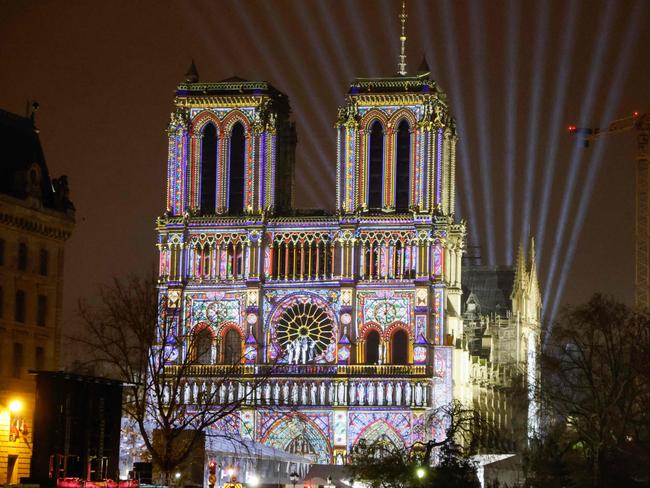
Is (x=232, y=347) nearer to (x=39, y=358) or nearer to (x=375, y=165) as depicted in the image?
(x=375, y=165)

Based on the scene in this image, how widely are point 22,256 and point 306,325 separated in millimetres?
49869

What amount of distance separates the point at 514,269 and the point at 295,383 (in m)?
54.1

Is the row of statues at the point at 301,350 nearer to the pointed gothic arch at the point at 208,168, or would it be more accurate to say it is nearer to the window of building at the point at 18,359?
the pointed gothic arch at the point at 208,168

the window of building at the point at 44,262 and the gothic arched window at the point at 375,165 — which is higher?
the gothic arched window at the point at 375,165

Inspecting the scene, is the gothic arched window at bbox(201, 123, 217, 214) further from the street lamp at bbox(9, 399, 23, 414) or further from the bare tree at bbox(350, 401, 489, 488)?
the street lamp at bbox(9, 399, 23, 414)

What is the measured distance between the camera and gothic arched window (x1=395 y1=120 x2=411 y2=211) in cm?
15012

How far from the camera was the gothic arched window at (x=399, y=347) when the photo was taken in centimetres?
15050

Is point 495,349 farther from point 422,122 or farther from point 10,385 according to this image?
point 10,385

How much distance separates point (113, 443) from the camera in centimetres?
8825

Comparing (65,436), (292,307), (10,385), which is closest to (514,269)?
(292,307)

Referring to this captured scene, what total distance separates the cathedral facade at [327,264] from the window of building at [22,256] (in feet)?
133

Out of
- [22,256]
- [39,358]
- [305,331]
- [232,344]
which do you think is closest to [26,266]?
[22,256]

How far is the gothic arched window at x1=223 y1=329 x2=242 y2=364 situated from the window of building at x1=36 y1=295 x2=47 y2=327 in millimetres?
46100

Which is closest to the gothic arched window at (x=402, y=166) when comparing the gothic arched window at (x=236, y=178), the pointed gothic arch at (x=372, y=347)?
the pointed gothic arch at (x=372, y=347)
